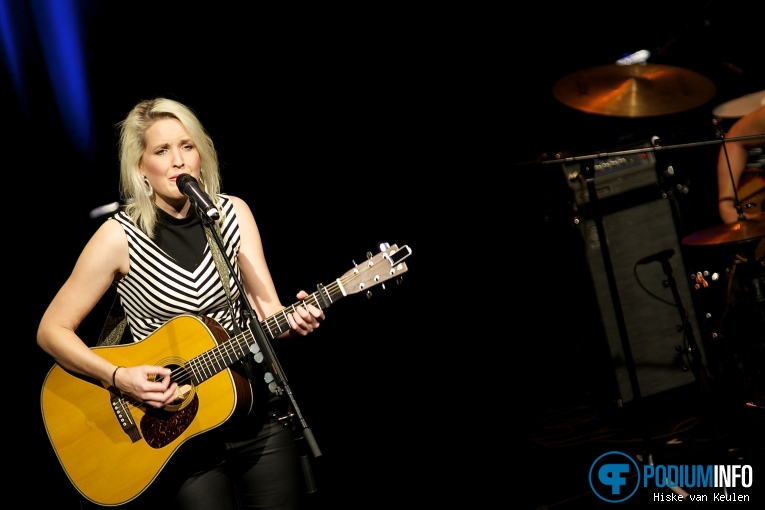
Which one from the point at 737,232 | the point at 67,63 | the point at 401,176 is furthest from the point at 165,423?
the point at 737,232

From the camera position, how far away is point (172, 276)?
280 centimetres

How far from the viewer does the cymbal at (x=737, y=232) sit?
382 centimetres

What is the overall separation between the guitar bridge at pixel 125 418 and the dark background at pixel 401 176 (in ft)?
4.13

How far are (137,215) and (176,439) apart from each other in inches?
35.9

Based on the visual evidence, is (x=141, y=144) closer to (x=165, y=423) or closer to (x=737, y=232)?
(x=165, y=423)

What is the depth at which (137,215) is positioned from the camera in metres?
2.88

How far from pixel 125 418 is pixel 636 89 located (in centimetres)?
306

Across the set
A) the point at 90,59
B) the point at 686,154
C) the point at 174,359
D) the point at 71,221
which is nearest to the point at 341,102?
the point at 90,59

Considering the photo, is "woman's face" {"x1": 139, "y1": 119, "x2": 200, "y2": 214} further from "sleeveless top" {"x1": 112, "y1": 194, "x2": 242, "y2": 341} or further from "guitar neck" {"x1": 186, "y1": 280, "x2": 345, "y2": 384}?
"guitar neck" {"x1": 186, "y1": 280, "x2": 345, "y2": 384}

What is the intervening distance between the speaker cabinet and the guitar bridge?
346 centimetres

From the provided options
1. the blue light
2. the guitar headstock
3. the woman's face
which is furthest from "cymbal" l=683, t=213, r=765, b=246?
the blue light

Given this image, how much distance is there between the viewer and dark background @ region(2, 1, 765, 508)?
13.2 ft

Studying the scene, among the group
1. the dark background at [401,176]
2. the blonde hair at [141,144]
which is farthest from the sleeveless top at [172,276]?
the dark background at [401,176]

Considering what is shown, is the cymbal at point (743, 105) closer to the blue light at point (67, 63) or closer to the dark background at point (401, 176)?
the dark background at point (401, 176)
